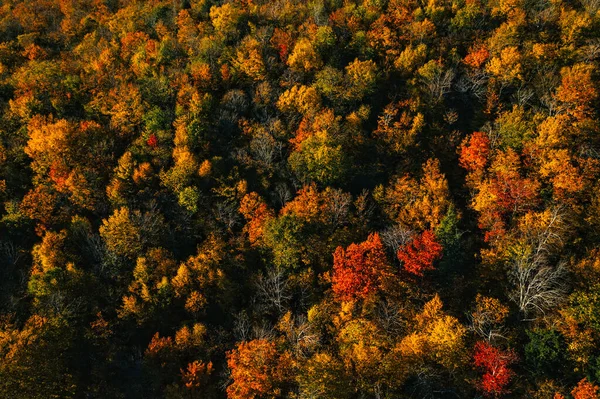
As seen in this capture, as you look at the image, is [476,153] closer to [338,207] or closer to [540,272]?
[338,207]

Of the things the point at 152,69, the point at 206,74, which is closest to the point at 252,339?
the point at 206,74

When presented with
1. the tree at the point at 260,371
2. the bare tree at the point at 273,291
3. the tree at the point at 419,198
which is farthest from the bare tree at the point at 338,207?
the tree at the point at 260,371

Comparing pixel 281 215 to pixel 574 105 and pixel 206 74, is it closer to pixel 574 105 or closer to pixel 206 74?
pixel 206 74

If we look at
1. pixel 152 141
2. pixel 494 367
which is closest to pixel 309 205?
pixel 152 141

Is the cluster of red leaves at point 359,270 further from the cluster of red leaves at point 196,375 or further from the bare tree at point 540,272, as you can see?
the cluster of red leaves at point 196,375

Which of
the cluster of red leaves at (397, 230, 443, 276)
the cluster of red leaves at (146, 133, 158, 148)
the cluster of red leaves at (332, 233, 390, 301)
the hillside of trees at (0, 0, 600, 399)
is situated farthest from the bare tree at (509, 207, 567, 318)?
the cluster of red leaves at (146, 133, 158, 148)

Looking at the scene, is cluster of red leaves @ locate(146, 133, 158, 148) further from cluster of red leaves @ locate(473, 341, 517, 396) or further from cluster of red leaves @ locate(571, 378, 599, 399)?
cluster of red leaves @ locate(571, 378, 599, 399)
